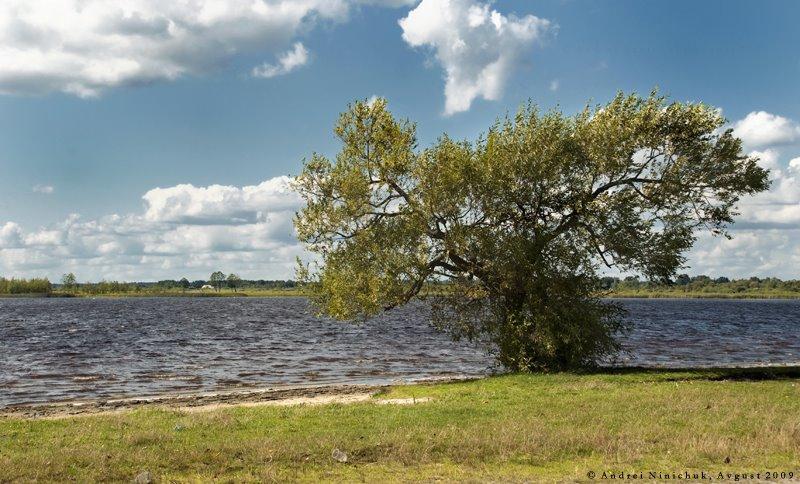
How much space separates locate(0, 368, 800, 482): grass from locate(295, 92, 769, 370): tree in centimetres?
975

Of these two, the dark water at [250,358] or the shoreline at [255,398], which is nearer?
the shoreline at [255,398]

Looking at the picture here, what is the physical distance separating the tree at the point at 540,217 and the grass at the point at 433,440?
32.0 feet

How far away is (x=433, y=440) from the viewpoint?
17.7 m

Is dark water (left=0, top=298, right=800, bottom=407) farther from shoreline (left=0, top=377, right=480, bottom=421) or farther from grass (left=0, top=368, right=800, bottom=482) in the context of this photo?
grass (left=0, top=368, right=800, bottom=482)

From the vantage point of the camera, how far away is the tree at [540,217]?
34812 mm

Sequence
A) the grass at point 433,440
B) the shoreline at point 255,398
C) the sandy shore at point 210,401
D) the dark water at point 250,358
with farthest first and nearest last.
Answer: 1. the dark water at point 250,358
2. the shoreline at point 255,398
3. the sandy shore at point 210,401
4. the grass at point 433,440

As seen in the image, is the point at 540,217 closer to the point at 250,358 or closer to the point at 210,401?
the point at 210,401

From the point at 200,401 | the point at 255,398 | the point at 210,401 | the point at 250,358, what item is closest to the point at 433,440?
the point at 255,398

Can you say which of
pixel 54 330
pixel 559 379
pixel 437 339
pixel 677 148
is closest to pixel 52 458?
pixel 559 379

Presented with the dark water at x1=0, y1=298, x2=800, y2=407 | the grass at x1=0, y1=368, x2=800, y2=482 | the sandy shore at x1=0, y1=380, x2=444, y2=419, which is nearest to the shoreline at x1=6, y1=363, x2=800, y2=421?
the sandy shore at x1=0, y1=380, x2=444, y2=419

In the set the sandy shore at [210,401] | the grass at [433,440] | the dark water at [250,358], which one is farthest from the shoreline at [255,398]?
the grass at [433,440]

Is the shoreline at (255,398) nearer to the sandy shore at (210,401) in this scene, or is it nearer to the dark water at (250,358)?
the sandy shore at (210,401)

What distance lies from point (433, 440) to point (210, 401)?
58.0ft

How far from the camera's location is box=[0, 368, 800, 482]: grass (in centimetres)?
1542
